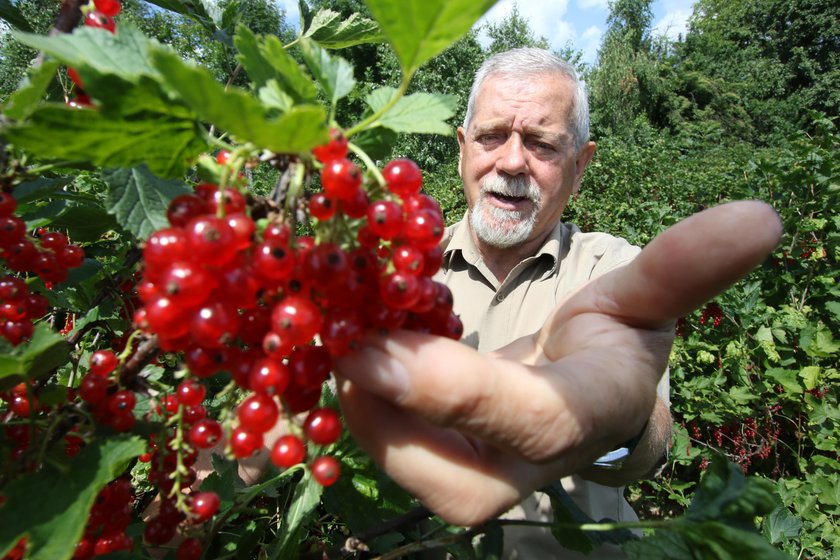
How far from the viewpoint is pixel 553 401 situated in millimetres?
720

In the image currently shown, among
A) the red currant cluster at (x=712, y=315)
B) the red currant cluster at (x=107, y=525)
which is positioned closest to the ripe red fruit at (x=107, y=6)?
the red currant cluster at (x=107, y=525)

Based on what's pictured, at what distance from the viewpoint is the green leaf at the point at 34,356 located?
66cm

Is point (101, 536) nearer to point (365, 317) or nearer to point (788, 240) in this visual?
point (365, 317)

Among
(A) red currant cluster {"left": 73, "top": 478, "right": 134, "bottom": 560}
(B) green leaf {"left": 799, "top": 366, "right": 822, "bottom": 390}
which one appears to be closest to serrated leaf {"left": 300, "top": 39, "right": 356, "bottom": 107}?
(A) red currant cluster {"left": 73, "top": 478, "right": 134, "bottom": 560}

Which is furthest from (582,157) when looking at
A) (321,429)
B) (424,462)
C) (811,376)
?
(321,429)

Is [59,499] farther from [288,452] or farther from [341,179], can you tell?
[341,179]

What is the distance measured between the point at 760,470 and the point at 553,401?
12.4 ft

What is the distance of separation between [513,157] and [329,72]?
6.51ft

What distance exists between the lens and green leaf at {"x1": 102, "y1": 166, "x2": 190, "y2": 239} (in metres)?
0.74

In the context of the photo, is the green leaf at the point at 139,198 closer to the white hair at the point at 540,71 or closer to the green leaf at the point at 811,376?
the white hair at the point at 540,71

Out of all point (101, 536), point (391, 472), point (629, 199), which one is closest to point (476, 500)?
point (391, 472)

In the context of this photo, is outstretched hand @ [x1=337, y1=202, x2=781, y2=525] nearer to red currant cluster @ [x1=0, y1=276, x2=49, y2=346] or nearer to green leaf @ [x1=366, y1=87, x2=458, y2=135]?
green leaf @ [x1=366, y1=87, x2=458, y2=135]

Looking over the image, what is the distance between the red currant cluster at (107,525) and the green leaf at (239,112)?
0.62 metres

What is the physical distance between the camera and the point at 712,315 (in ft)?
11.9
